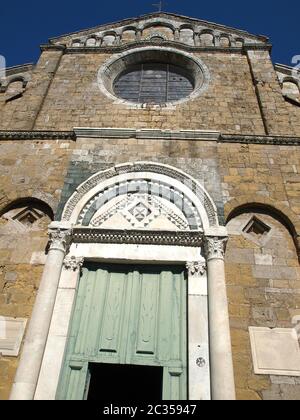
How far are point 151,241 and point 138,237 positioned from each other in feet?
0.69

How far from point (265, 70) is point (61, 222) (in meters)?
6.62

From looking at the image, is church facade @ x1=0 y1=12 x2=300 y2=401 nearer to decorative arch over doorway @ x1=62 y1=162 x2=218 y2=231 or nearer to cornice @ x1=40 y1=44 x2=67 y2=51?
decorative arch over doorway @ x1=62 y1=162 x2=218 y2=231

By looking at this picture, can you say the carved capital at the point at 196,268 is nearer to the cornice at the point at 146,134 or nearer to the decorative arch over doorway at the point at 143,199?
the decorative arch over doorway at the point at 143,199

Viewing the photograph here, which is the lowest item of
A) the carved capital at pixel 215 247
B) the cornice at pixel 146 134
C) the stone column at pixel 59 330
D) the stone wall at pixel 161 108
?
the stone column at pixel 59 330

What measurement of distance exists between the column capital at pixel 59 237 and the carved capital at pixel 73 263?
156 mm

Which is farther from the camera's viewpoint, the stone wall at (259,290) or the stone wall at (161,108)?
the stone wall at (161,108)

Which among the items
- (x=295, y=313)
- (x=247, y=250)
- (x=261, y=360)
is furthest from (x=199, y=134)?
(x=261, y=360)

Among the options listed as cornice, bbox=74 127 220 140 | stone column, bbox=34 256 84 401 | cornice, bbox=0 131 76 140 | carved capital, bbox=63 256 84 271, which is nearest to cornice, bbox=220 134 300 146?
cornice, bbox=74 127 220 140

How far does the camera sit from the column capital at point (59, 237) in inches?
233

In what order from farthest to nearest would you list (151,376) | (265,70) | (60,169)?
(265,70)
(60,169)
(151,376)

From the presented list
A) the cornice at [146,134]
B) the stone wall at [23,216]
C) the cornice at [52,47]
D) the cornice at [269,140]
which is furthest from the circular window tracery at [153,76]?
the stone wall at [23,216]

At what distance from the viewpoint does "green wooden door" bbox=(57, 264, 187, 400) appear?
5.00m
